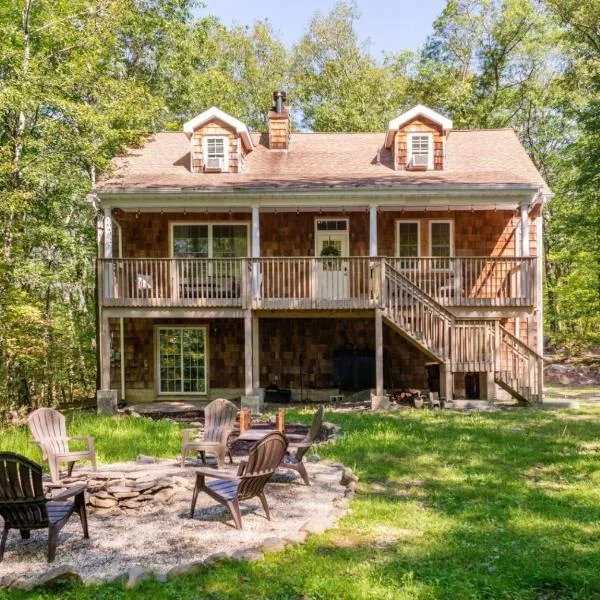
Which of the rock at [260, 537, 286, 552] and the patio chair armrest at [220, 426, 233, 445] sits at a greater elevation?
the patio chair armrest at [220, 426, 233, 445]

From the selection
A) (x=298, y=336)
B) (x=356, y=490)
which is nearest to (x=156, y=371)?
(x=298, y=336)

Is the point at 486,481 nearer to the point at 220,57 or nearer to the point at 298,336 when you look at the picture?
the point at 298,336

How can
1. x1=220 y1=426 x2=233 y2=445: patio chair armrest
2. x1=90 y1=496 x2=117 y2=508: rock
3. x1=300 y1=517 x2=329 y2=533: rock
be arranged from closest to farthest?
x1=300 y1=517 x2=329 y2=533: rock < x1=90 y1=496 x2=117 y2=508: rock < x1=220 y1=426 x2=233 y2=445: patio chair armrest

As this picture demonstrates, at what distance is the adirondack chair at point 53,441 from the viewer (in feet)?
24.9

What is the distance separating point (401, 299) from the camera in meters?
13.4

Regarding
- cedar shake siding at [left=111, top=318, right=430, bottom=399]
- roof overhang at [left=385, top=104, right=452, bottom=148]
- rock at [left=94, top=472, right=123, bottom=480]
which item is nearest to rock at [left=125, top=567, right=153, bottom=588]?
rock at [left=94, top=472, right=123, bottom=480]

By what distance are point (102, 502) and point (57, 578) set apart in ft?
6.41

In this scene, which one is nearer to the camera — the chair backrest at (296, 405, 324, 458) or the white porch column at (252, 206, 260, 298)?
the chair backrest at (296, 405, 324, 458)

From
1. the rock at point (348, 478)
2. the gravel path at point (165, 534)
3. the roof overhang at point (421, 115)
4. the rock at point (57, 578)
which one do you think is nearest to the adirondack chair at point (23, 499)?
the gravel path at point (165, 534)

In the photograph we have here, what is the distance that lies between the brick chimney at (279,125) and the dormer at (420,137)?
3169mm

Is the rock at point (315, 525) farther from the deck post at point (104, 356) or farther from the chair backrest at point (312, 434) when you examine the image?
the deck post at point (104, 356)

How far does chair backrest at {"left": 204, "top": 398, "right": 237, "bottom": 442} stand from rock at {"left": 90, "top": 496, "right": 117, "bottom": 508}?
216cm

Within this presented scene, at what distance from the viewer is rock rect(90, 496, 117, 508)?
6.46 meters

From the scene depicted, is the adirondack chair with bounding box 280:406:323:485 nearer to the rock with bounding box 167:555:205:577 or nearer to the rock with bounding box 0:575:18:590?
the rock with bounding box 167:555:205:577
